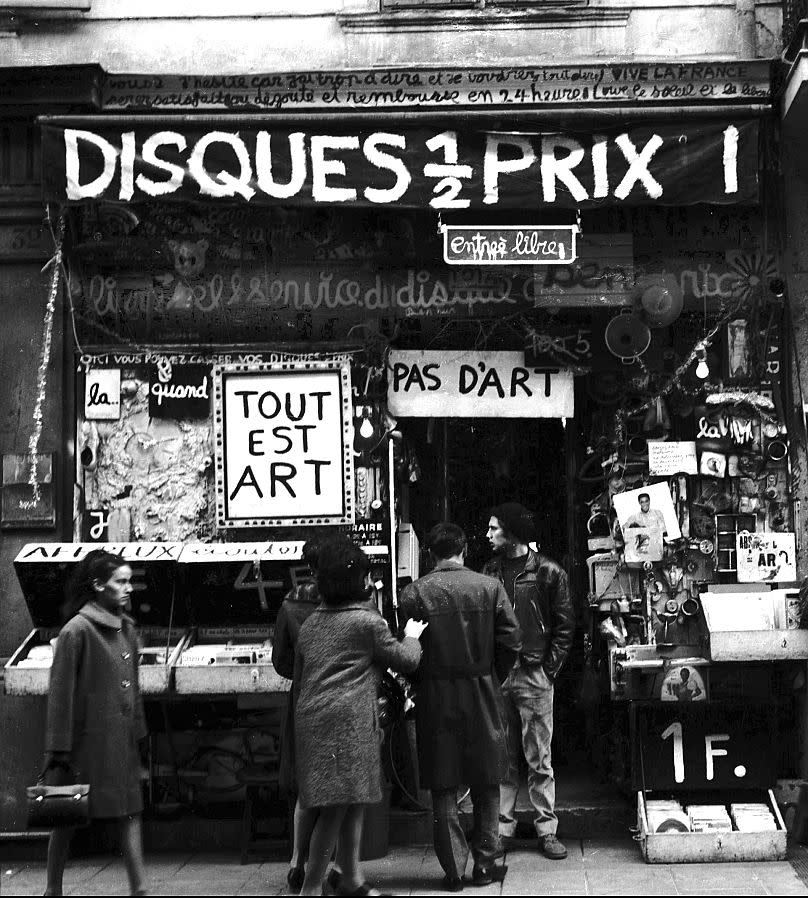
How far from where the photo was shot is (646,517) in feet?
28.3

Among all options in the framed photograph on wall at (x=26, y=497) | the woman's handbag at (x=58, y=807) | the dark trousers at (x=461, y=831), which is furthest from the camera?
the framed photograph on wall at (x=26, y=497)

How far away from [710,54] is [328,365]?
3338 mm

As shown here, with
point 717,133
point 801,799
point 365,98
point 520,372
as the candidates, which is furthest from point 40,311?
point 801,799

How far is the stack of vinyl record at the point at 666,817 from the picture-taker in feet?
25.6

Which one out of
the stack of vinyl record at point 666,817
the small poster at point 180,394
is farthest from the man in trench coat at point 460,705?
the small poster at point 180,394

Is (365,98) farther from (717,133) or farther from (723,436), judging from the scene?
(723,436)

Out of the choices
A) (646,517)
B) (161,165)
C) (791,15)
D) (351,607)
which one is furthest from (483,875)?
(791,15)

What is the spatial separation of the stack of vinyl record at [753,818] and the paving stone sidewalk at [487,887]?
23cm

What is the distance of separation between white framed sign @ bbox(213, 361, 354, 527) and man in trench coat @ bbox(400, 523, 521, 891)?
5.24ft

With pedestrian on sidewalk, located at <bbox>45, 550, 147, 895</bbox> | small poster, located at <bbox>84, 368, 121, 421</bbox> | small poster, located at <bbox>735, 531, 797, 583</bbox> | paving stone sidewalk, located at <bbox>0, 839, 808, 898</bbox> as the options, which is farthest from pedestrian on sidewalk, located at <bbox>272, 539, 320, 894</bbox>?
small poster, located at <bbox>735, 531, 797, 583</bbox>

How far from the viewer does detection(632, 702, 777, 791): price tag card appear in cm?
810

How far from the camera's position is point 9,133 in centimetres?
868

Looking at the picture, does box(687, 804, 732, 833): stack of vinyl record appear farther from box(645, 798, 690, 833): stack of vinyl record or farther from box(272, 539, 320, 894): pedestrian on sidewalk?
box(272, 539, 320, 894): pedestrian on sidewalk

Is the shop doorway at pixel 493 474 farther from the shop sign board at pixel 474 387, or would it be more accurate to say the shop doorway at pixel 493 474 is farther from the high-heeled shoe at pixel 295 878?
the high-heeled shoe at pixel 295 878
